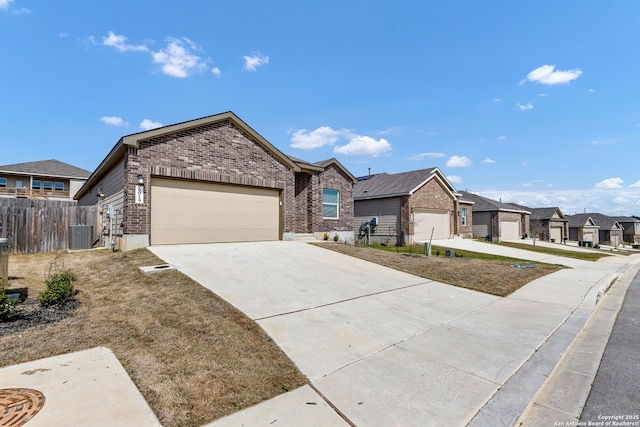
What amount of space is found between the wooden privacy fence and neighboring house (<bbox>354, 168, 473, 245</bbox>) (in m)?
17.3

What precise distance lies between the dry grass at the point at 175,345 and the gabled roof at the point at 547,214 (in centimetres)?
4558

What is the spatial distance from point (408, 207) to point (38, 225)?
20.1 meters

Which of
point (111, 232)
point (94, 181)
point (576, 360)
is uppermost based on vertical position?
point (94, 181)

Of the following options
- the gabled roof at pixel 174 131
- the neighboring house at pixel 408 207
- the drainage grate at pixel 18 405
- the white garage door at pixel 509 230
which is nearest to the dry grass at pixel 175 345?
the drainage grate at pixel 18 405

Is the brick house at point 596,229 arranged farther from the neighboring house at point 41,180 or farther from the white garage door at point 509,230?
the neighboring house at point 41,180

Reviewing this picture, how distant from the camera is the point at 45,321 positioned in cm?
459

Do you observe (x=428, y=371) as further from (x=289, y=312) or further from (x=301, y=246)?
(x=301, y=246)

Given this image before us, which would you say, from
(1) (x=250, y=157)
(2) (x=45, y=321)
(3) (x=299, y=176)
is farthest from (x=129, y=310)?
(3) (x=299, y=176)

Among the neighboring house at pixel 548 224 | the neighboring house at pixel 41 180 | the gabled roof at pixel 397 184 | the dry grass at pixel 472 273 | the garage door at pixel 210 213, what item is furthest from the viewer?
the neighboring house at pixel 548 224

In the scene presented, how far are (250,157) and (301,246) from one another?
4505 millimetres

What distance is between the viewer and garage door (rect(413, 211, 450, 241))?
2289 centimetres

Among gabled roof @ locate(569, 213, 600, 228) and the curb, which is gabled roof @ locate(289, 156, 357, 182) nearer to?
the curb

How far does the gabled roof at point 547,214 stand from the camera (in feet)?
129

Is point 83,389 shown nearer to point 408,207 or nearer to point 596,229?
point 408,207
